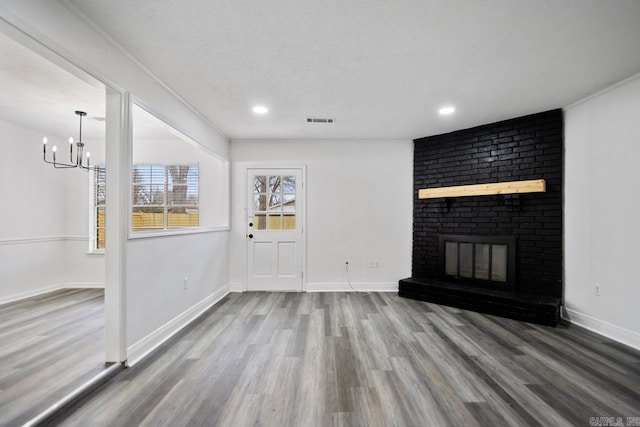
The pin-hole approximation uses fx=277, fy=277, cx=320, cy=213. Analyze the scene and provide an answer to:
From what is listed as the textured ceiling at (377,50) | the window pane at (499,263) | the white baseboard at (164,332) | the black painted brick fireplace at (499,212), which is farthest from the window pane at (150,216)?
the window pane at (499,263)

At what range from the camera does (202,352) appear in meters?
2.41

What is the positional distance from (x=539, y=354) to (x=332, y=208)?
3.01 metres

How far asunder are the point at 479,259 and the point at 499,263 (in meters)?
0.24

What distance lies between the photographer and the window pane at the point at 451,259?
160 inches

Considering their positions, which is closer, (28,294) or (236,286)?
(28,294)

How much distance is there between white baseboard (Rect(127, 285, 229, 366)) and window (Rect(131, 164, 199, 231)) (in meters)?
1.58

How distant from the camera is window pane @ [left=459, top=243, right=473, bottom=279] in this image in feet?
12.9

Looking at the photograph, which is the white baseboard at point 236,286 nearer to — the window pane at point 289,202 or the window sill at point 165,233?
the window sill at point 165,233

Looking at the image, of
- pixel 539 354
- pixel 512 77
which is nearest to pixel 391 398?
pixel 539 354

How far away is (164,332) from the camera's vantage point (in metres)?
2.64

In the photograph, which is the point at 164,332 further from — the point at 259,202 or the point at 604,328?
the point at 604,328

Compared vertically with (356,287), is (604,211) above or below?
above

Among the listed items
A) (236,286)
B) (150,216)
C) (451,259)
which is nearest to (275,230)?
(236,286)

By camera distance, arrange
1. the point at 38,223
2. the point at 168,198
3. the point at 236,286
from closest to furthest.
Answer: the point at 38,223, the point at 236,286, the point at 168,198
